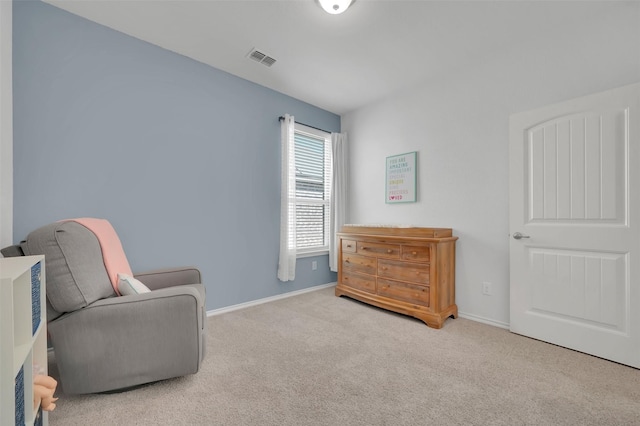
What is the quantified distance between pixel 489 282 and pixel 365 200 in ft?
5.64

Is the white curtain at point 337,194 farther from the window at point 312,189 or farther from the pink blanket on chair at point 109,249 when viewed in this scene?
the pink blanket on chair at point 109,249

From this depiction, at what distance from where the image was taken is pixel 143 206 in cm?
236

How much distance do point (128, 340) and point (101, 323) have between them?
0.52 ft

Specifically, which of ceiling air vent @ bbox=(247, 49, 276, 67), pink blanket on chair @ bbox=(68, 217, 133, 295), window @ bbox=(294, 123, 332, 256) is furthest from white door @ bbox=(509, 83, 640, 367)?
pink blanket on chair @ bbox=(68, 217, 133, 295)

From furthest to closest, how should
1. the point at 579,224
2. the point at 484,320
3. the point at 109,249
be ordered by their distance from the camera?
the point at 484,320 < the point at 579,224 < the point at 109,249

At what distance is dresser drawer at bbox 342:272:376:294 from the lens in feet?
9.91

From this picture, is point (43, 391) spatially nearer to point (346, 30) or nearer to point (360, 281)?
point (360, 281)

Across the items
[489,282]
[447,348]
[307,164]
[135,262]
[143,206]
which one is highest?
[307,164]

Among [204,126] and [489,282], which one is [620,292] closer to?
[489,282]

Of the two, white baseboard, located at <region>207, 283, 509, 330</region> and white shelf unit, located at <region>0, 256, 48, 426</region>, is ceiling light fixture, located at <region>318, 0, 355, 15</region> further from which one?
white baseboard, located at <region>207, 283, 509, 330</region>

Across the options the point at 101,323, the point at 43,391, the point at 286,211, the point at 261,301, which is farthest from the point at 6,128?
the point at 261,301

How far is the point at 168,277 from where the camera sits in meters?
2.11

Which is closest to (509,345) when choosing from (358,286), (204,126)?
(358,286)

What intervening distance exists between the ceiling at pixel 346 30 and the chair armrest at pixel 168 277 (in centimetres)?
197
